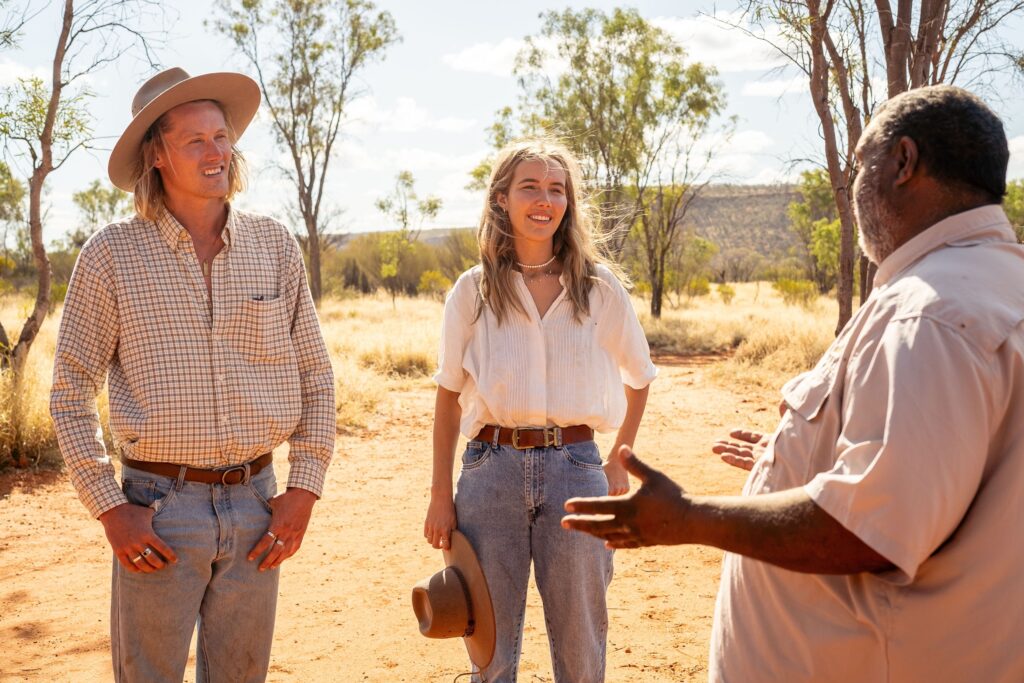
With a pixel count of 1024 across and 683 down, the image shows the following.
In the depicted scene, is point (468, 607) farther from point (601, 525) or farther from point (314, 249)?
point (314, 249)

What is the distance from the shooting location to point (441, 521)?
265cm

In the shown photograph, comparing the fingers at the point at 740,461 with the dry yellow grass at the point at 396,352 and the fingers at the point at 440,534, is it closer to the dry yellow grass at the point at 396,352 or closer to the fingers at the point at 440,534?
the fingers at the point at 440,534

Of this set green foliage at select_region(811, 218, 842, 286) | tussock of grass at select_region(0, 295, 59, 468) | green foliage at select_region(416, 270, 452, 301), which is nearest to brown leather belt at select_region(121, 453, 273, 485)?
tussock of grass at select_region(0, 295, 59, 468)

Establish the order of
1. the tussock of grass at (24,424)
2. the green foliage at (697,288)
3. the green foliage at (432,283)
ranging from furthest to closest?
the green foliage at (432,283) → the green foliage at (697,288) → the tussock of grass at (24,424)

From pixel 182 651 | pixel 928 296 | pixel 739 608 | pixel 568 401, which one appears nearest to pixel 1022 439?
pixel 928 296

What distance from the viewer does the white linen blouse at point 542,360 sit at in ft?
8.39

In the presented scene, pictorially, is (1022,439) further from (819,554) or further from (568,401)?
(568,401)

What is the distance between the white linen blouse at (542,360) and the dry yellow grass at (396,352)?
5572 millimetres

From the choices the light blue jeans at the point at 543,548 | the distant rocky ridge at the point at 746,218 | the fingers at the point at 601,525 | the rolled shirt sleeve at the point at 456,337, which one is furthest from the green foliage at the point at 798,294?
the distant rocky ridge at the point at 746,218

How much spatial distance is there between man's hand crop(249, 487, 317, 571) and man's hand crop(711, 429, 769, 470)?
107cm

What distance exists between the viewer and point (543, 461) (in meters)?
2.53

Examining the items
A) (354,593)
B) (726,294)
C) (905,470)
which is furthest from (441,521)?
(726,294)

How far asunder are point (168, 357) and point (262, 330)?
240 mm

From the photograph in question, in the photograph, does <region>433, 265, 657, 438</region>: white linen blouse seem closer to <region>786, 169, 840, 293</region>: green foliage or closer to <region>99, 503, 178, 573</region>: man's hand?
<region>99, 503, 178, 573</region>: man's hand
